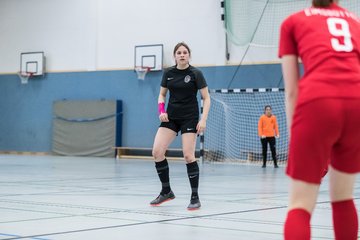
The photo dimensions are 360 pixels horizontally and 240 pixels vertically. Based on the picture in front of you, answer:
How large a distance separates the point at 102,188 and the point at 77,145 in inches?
647

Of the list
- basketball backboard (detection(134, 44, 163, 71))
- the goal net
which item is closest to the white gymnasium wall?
basketball backboard (detection(134, 44, 163, 71))

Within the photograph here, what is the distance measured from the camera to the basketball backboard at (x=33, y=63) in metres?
27.8

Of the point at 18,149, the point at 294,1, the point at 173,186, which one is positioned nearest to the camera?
the point at 173,186

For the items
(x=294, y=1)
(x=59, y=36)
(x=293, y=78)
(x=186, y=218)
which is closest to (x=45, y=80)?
(x=59, y=36)

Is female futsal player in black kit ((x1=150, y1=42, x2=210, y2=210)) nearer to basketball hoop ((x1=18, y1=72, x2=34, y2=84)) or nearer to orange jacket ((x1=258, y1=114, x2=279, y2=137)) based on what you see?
orange jacket ((x1=258, y1=114, x2=279, y2=137))

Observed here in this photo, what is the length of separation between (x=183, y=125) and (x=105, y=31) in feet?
63.0

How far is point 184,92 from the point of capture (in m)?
7.96

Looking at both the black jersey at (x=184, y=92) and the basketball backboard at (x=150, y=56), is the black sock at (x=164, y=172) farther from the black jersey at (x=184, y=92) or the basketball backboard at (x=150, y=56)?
the basketball backboard at (x=150, y=56)

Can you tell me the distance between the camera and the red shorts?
3.36 meters

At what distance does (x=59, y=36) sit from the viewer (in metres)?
27.6

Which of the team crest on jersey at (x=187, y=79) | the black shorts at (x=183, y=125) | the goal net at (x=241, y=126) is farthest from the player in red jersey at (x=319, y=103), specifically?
the goal net at (x=241, y=126)

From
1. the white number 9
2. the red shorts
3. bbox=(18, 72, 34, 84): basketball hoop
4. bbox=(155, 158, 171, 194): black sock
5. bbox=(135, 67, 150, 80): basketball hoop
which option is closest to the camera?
the red shorts

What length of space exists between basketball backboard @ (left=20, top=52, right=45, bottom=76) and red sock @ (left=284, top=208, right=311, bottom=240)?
2526 centimetres

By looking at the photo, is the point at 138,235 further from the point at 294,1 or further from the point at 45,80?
the point at 45,80
